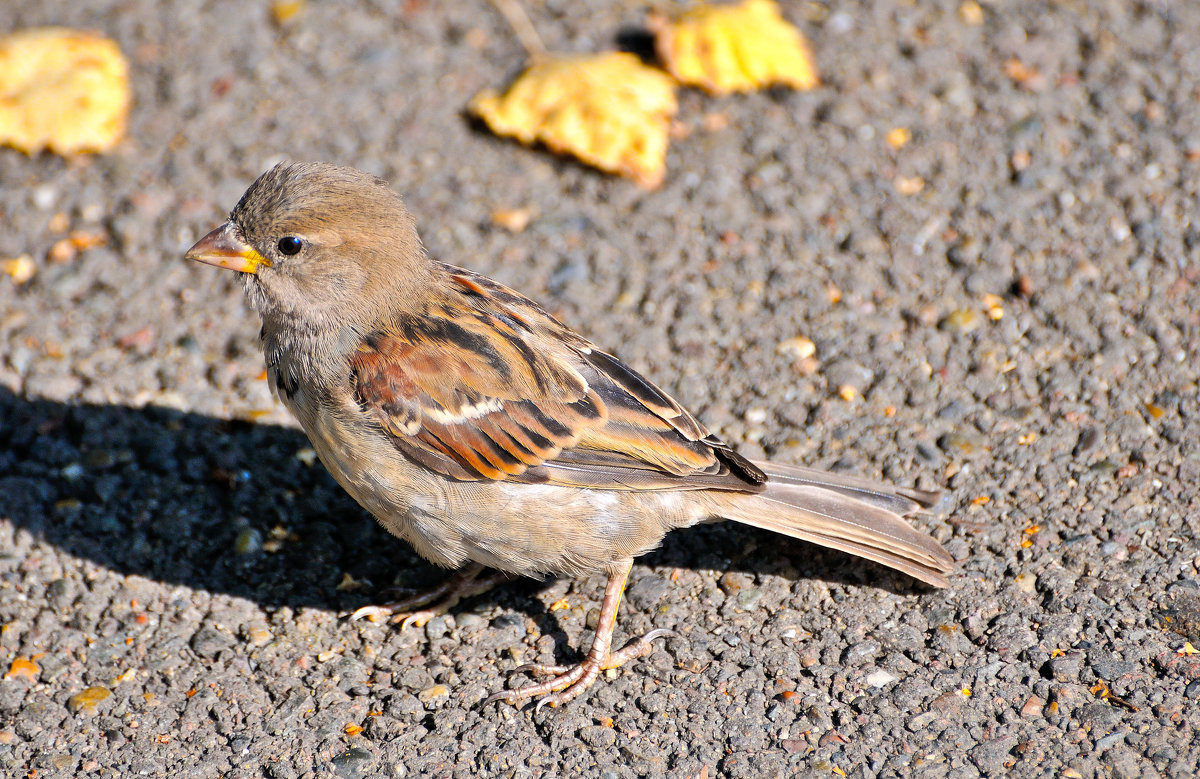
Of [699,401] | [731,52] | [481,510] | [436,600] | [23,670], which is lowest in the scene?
[23,670]

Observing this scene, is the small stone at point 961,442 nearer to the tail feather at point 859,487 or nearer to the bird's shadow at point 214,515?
the tail feather at point 859,487

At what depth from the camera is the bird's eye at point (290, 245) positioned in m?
4.12

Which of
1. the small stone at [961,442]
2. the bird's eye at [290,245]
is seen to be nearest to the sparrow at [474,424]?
the bird's eye at [290,245]

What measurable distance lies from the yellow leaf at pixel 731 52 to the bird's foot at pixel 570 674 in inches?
131

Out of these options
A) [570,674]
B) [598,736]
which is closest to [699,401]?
[570,674]

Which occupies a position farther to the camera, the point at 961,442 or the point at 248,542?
the point at 961,442

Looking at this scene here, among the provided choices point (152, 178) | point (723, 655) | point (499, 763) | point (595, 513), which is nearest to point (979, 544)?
point (723, 655)

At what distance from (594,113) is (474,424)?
2518 mm

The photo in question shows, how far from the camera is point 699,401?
514 cm

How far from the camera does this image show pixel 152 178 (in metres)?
6.13

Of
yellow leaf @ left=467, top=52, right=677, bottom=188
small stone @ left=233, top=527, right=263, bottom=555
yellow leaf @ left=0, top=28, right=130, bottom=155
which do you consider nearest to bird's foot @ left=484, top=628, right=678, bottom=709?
small stone @ left=233, top=527, right=263, bottom=555

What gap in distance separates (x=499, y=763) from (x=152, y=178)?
3.87 meters

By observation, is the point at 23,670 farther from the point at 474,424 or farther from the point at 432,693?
the point at 474,424

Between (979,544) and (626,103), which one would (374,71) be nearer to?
(626,103)
